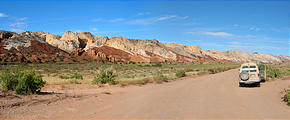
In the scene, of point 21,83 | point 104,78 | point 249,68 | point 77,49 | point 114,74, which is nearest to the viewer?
point 21,83

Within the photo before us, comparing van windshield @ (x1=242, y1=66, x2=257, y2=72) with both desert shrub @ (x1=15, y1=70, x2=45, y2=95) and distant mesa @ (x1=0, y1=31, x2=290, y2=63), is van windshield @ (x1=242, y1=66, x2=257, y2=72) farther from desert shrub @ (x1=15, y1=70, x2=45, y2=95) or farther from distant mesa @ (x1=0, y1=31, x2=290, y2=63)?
distant mesa @ (x1=0, y1=31, x2=290, y2=63)

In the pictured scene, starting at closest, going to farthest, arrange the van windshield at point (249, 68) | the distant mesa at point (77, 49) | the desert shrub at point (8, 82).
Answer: the desert shrub at point (8, 82) < the van windshield at point (249, 68) < the distant mesa at point (77, 49)

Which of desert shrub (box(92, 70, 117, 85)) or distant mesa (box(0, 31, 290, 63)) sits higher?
distant mesa (box(0, 31, 290, 63))

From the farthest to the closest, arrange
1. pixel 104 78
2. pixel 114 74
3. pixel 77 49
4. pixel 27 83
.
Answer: pixel 77 49, pixel 114 74, pixel 104 78, pixel 27 83

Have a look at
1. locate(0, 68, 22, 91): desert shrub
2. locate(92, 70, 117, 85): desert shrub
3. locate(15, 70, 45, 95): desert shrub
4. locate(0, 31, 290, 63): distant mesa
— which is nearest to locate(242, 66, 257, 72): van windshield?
locate(92, 70, 117, 85): desert shrub

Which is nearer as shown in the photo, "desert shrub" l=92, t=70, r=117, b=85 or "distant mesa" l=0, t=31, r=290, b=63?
"desert shrub" l=92, t=70, r=117, b=85

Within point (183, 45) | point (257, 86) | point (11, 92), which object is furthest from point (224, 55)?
point (11, 92)

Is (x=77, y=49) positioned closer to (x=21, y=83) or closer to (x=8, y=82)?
(x=8, y=82)

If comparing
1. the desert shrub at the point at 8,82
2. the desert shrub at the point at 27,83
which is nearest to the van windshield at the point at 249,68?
the desert shrub at the point at 27,83

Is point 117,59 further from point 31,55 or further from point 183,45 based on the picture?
point 183,45

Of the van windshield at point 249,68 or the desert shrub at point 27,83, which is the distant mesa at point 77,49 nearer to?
the desert shrub at point 27,83

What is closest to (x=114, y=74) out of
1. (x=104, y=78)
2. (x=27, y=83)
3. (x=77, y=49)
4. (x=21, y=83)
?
(x=104, y=78)

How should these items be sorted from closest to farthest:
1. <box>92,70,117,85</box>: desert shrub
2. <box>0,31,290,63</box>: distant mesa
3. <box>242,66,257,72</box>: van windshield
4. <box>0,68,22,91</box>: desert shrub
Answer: <box>0,68,22,91</box>: desert shrub < <box>242,66,257,72</box>: van windshield < <box>92,70,117,85</box>: desert shrub < <box>0,31,290,63</box>: distant mesa

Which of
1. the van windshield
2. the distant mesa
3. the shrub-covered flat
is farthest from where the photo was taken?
the distant mesa
